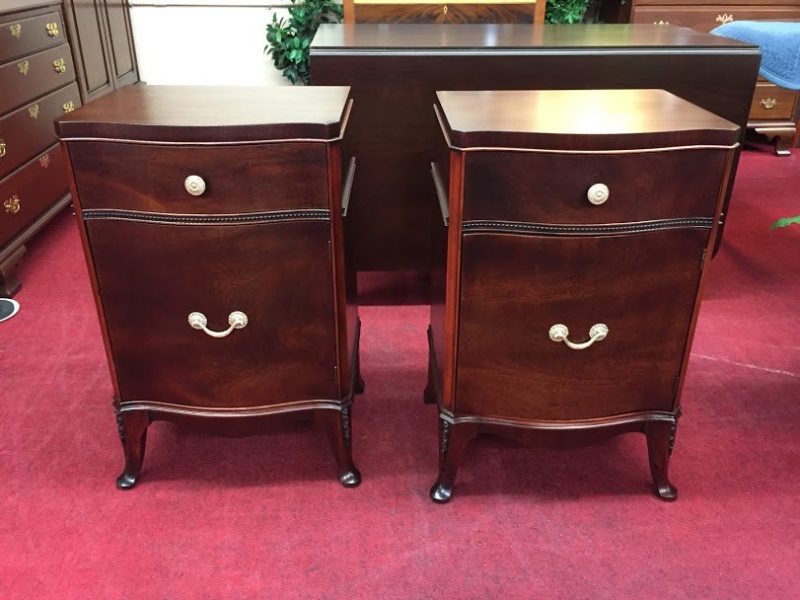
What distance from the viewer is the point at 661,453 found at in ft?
4.10

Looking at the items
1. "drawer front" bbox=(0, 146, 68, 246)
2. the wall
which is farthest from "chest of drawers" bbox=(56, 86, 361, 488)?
the wall

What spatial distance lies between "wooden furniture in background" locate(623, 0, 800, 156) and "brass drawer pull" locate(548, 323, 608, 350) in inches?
111

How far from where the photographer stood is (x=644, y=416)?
1.21 meters

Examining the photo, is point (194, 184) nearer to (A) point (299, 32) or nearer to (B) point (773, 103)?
(A) point (299, 32)

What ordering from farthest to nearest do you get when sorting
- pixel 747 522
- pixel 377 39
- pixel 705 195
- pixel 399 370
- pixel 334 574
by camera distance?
pixel 377 39 < pixel 399 370 < pixel 747 522 < pixel 334 574 < pixel 705 195

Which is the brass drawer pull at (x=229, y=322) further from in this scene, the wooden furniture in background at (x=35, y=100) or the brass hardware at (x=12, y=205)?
the brass hardware at (x=12, y=205)

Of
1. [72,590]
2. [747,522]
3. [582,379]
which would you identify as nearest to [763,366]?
[747,522]

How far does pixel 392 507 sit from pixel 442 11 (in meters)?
2.17

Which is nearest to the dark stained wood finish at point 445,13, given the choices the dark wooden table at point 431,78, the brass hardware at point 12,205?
the dark wooden table at point 431,78

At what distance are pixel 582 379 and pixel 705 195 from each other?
0.37 metres

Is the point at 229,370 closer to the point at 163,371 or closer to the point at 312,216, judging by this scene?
the point at 163,371

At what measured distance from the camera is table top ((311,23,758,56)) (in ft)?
5.53

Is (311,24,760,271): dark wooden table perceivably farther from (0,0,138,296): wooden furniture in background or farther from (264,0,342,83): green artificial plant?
(264,0,342,83): green artificial plant

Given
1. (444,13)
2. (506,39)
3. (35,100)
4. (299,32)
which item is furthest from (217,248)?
(299,32)
